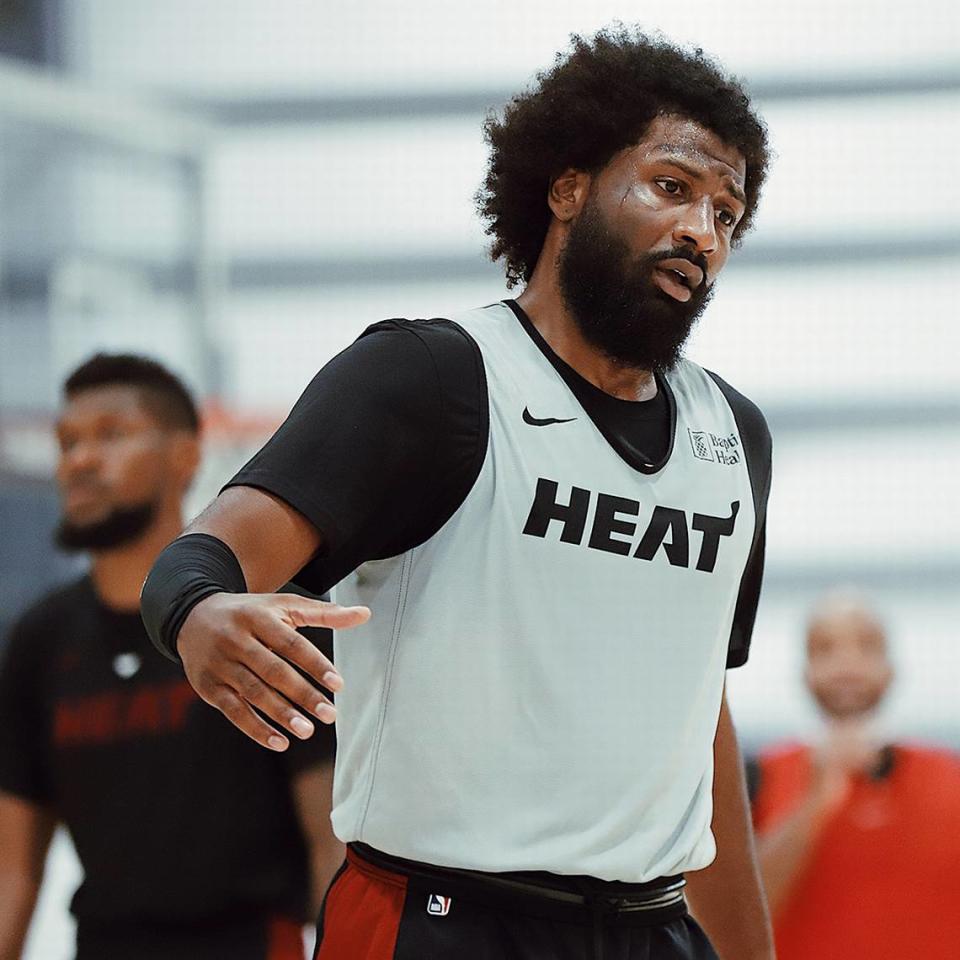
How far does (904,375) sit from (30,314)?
4300 millimetres

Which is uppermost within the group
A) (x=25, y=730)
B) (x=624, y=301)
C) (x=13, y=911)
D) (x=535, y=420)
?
(x=624, y=301)

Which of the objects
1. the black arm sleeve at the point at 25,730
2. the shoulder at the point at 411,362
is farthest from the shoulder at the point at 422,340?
the black arm sleeve at the point at 25,730

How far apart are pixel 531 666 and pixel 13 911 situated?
186 cm

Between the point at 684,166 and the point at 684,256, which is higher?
the point at 684,166

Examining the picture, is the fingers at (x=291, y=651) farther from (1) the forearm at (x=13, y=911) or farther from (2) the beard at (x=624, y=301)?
(1) the forearm at (x=13, y=911)

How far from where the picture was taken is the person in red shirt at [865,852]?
12.7 feet

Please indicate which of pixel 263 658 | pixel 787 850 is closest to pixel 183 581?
pixel 263 658

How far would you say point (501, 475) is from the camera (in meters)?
1.99

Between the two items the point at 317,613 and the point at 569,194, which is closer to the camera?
the point at 317,613

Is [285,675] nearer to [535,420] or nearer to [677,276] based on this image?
[535,420]

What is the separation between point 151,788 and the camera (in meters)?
3.17

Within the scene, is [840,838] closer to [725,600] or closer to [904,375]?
[725,600]

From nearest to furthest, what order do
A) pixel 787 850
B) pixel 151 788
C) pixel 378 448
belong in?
pixel 378 448, pixel 151 788, pixel 787 850

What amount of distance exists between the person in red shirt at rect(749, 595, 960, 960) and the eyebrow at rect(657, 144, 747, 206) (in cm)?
207
